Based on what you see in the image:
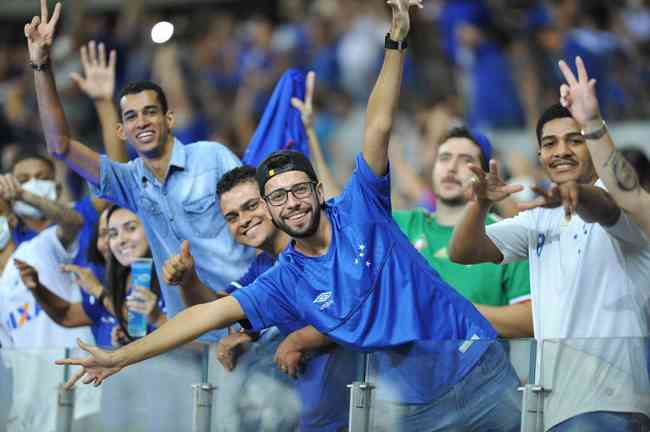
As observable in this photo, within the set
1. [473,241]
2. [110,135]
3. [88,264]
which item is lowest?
[88,264]

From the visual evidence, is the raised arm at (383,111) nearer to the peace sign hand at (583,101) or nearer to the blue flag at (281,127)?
the peace sign hand at (583,101)

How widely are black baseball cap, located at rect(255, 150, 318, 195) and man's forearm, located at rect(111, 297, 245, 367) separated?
0.49 meters

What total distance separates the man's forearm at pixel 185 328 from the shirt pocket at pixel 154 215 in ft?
4.77

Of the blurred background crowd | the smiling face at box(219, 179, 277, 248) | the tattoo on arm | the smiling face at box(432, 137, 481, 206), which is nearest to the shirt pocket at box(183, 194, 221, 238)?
the smiling face at box(219, 179, 277, 248)

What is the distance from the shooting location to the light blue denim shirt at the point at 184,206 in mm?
6145

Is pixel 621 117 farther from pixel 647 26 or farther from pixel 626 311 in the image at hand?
pixel 626 311

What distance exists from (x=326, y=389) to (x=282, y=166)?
35.8 inches

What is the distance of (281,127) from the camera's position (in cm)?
691

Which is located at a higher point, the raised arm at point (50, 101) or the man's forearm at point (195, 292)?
the raised arm at point (50, 101)

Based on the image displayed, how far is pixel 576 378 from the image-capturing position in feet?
14.3

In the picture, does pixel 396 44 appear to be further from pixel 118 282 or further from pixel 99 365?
pixel 118 282

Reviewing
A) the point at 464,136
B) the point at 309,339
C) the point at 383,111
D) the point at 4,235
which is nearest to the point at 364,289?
the point at 309,339

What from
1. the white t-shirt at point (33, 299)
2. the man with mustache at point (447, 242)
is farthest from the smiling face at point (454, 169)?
the white t-shirt at point (33, 299)

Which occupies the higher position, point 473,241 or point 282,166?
point 282,166
